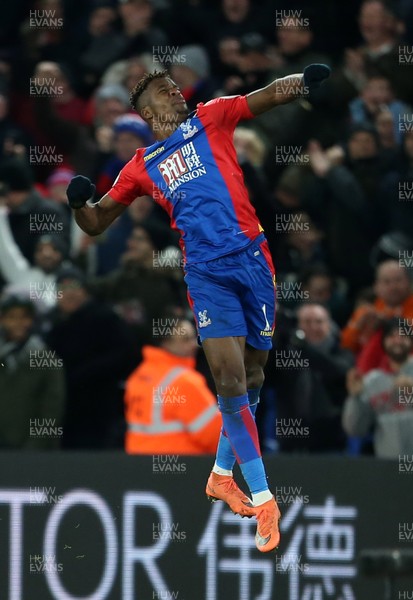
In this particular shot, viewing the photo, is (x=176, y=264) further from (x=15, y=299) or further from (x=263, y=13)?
(x=263, y=13)

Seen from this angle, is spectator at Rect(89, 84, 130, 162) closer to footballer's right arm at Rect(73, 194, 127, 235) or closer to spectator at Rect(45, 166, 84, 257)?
spectator at Rect(45, 166, 84, 257)

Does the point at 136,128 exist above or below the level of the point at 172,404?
above

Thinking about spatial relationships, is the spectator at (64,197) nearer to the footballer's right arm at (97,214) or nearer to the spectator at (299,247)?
the spectator at (299,247)

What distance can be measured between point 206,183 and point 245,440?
132cm

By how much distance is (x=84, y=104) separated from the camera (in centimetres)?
1378

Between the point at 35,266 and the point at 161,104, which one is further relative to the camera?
the point at 35,266

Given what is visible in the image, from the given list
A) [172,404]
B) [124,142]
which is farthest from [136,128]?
[172,404]

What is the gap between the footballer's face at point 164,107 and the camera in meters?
7.98

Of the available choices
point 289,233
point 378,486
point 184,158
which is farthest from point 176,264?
point 184,158

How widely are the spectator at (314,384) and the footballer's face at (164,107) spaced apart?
2737 mm

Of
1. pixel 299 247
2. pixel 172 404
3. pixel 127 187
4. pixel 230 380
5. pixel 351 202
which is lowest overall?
pixel 230 380

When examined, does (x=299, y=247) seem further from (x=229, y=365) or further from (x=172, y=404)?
(x=229, y=365)

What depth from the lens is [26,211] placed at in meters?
12.1

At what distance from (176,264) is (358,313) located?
1.34m
